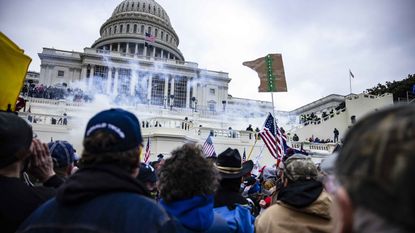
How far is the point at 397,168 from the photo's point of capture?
688 mm

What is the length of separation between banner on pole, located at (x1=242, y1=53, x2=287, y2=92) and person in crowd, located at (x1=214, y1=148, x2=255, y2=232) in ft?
23.7

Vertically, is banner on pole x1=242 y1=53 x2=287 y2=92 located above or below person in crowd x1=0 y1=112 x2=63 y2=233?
above

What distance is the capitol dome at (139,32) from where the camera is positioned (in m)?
61.7

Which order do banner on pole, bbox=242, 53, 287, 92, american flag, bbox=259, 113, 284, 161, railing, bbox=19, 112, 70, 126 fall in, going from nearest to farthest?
american flag, bbox=259, 113, 284, 161 < banner on pole, bbox=242, 53, 287, 92 < railing, bbox=19, 112, 70, 126

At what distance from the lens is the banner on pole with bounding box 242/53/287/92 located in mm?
10023

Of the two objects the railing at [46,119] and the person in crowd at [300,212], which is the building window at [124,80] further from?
the person in crowd at [300,212]

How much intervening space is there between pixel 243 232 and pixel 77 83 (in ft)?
170

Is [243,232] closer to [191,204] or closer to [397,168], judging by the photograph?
[191,204]

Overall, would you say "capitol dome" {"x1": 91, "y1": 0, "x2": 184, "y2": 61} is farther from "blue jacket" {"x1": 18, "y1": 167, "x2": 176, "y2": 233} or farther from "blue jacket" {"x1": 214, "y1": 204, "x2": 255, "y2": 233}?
"blue jacket" {"x1": 18, "y1": 167, "x2": 176, "y2": 233}

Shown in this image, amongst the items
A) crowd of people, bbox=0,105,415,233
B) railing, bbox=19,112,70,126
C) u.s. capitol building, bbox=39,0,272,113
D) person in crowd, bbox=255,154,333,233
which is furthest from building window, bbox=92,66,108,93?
person in crowd, bbox=255,154,333,233

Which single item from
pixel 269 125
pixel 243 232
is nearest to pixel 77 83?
pixel 269 125

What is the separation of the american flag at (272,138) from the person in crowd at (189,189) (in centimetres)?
687

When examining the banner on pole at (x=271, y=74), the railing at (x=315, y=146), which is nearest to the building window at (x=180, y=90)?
the railing at (x=315, y=146)

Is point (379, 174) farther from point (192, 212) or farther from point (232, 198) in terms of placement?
point (232, 198)
